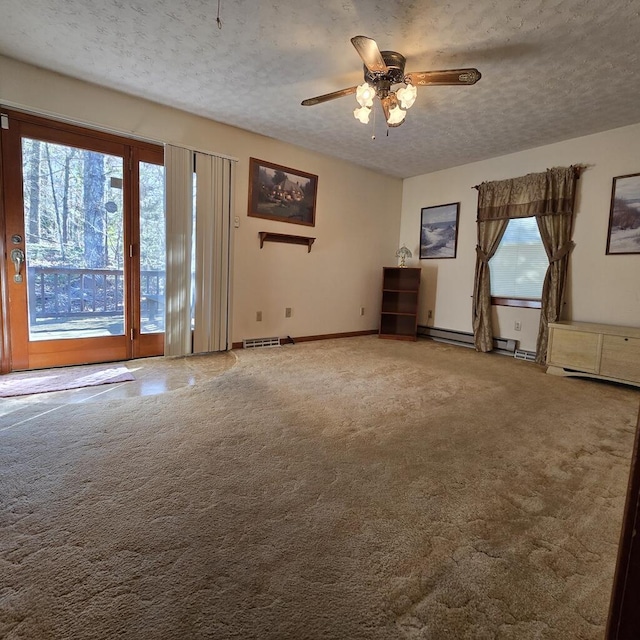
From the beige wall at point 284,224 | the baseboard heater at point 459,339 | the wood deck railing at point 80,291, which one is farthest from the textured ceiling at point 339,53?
the baseboard heater at point 459,339

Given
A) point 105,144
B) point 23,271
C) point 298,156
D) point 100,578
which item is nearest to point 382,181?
point 298,156

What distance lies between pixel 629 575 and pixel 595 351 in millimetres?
3650

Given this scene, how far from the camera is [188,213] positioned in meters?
3.66

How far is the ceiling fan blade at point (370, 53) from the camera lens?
6.16 feet

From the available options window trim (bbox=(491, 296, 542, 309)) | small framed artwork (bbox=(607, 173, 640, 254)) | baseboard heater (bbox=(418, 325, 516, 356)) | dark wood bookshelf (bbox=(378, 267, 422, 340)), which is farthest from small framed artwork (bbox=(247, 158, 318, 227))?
small framed artwork (bbox=(607, 173, 640, 254))

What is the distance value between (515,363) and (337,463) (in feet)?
10.5

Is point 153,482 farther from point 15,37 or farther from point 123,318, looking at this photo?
point 15,37

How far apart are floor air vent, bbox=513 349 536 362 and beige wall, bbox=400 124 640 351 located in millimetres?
65

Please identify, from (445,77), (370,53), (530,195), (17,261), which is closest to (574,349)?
(530,195)

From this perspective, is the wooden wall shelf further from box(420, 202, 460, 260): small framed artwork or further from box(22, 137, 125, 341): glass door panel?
box(420, 202, 460, 260): small framed artwork

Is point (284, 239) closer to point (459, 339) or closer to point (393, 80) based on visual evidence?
point (393, 80)

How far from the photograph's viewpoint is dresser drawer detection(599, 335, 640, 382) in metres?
3.12

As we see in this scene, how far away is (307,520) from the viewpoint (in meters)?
1.34

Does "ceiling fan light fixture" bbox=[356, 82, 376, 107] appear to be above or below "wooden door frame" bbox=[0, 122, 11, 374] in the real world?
above
